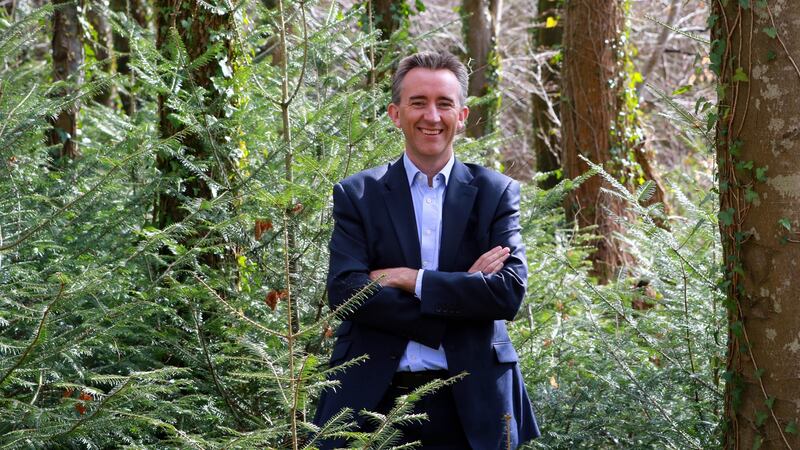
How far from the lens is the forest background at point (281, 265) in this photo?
3928mm

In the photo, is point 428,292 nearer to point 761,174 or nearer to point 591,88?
point 761,174

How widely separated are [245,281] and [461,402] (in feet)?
7.36

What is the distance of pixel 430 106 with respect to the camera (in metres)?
4.06

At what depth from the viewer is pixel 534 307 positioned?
6648mm

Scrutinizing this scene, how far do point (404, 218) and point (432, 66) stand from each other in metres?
0.59

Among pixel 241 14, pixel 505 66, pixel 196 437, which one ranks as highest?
pixel 505 66

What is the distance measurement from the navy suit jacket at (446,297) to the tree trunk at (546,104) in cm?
1003

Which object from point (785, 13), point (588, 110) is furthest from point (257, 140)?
point (588, 110)

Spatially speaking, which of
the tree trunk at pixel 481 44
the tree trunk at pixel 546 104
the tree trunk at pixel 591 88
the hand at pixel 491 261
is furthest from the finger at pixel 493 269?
the tree trunk at pixel 546 104

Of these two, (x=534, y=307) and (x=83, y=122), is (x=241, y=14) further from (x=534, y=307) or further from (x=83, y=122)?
(x=83, y=122)

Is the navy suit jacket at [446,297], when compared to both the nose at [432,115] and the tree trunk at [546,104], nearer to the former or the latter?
the nose at [432,115]

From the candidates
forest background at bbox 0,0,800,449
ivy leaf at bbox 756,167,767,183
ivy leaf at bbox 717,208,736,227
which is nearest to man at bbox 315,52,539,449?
forest background at bbox 0,0,800,449

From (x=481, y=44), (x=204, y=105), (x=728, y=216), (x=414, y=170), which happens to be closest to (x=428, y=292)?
(x=414, y=170)

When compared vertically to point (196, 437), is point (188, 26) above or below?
above
